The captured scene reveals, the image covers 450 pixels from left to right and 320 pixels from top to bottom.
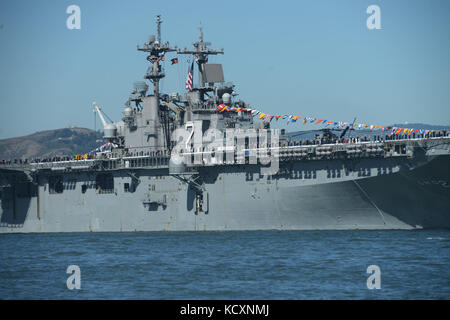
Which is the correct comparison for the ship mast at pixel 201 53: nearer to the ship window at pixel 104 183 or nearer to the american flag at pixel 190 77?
the american flag at pixel 190 77

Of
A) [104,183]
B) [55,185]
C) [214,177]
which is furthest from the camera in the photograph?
[55,185]

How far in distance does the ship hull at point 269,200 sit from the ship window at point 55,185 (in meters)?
0.32

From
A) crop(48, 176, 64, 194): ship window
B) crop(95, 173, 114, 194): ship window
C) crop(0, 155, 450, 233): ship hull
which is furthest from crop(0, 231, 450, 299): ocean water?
crop(48, 176, 64, 194): ship window

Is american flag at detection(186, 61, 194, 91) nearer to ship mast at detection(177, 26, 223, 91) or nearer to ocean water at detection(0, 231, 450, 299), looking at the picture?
ship mast at detection(177, 26, 223, 91)

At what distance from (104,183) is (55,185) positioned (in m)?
4.97

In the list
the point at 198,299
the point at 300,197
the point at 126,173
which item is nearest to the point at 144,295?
the point at 198,299

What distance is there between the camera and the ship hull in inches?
1471

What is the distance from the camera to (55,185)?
169 ft

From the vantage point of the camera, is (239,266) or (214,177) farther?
(214,177)

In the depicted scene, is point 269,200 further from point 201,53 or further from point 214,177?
point 201,53

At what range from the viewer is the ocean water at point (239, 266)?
23828 mm

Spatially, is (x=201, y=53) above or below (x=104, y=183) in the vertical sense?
above

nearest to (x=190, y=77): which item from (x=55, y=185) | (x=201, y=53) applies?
(x=201, y=53)

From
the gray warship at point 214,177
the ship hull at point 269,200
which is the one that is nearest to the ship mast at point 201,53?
the gray warship at point 214,177
